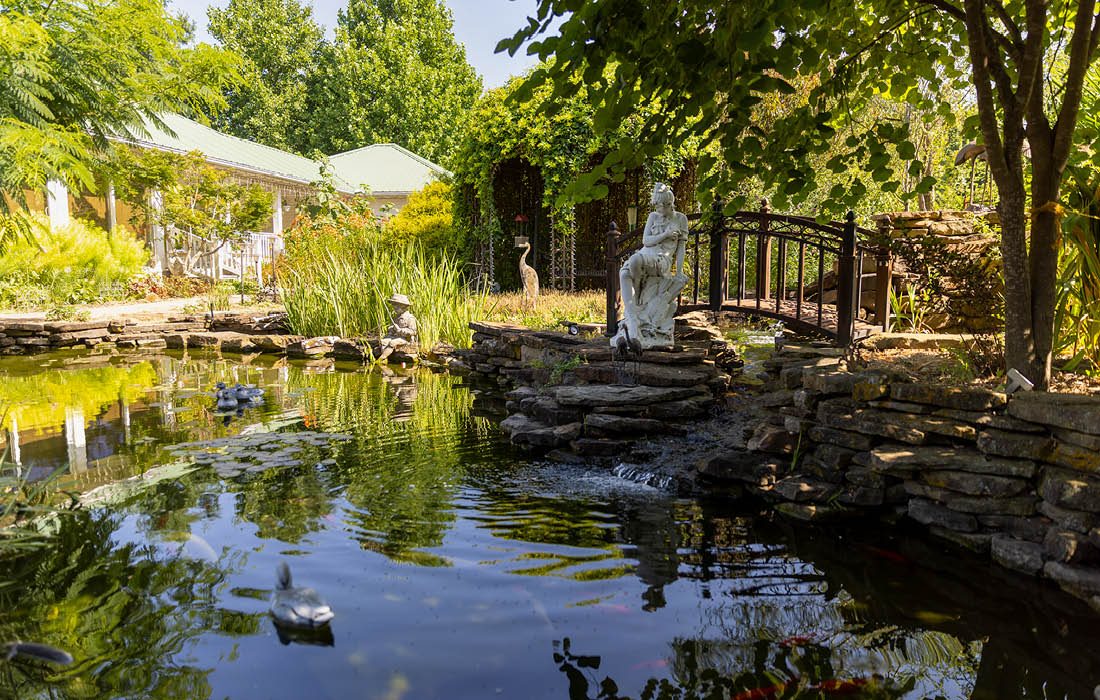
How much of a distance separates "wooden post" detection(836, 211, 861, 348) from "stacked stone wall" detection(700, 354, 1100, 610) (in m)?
1.76

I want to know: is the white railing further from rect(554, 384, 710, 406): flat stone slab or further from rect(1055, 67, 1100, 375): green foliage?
rect(1055, 67, 1100, 375): green foliage

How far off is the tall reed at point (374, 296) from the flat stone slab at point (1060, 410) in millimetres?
9046

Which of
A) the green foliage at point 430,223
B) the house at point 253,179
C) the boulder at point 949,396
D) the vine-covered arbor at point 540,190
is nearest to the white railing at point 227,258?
the house at point 253,179

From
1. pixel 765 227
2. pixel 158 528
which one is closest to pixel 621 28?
pixel 158 528

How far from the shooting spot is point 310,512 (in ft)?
15.1

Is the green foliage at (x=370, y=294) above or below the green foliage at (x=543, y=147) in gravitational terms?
below

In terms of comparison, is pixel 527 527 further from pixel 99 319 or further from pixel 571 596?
pixel 99 319

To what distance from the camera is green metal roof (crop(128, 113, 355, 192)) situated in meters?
18.9

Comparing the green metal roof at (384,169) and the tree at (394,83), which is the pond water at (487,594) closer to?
the green metal roof at (384,169)

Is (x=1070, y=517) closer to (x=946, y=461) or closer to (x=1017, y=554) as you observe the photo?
(x=1017, y=554)

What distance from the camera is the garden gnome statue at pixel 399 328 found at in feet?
38.5

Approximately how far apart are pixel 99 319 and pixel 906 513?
13.4 metres

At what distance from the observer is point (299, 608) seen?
122 inches

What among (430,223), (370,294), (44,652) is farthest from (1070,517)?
(430,223)
